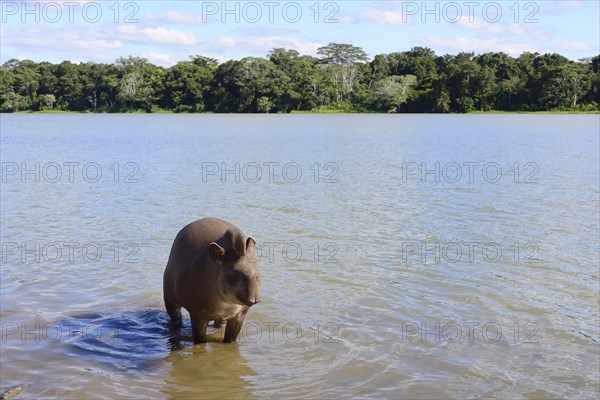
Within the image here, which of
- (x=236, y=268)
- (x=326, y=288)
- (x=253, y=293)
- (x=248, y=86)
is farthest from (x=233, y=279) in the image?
(x=248, y=86)

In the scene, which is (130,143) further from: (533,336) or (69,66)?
(69,66)

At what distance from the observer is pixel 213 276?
7.14m

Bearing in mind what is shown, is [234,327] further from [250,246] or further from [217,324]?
[250,246]

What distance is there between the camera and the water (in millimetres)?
7395

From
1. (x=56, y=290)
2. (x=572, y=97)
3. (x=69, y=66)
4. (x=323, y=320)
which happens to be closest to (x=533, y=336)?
(x=323, y=320)

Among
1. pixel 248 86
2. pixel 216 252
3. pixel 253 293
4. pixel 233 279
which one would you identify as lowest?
pixel 253 293

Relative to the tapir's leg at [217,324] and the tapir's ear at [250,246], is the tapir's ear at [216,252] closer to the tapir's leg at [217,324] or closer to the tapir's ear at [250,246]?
the tapir's ear at [250,246]

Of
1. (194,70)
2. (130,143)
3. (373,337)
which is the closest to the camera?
(373,337)

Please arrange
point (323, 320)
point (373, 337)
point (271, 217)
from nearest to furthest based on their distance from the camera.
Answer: point (373, 337)
point (323, 320)
point (271, 217)

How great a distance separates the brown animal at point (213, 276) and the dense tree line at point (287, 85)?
113558 millimetres

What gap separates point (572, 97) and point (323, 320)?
4499 inches

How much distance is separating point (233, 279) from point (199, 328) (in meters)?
1.34

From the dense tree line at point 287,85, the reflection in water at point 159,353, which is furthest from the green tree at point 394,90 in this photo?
the reflection in water at point 159,353

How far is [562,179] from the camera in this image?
83.7 ft
